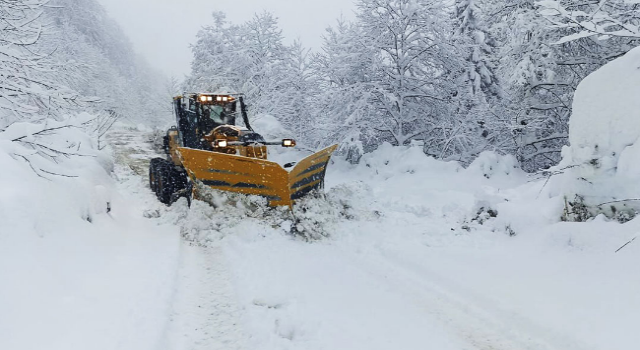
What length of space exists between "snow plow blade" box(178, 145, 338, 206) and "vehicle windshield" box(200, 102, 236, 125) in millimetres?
1787

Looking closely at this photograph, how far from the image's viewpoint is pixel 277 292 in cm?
461

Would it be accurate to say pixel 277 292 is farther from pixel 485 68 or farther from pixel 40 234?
pixel 485 68

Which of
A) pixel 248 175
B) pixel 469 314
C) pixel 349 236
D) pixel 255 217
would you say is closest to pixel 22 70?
pixel 248 175

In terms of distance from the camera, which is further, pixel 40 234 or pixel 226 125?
pixel 226 125

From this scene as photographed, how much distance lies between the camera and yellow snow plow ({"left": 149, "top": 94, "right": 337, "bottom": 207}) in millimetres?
7254

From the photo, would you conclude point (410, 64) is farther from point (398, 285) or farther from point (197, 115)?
point (398, 285)

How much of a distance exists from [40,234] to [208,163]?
10.6ft

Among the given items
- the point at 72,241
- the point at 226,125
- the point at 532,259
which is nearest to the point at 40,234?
the point at 72,241

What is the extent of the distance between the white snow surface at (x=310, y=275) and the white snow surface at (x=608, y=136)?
49 centimetres

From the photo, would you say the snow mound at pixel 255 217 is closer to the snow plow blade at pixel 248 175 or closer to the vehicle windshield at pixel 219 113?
the snow plow blade at pixel 248 175

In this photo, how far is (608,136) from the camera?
5.61m

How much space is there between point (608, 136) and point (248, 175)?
545cm

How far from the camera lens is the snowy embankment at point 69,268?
3.34 meters

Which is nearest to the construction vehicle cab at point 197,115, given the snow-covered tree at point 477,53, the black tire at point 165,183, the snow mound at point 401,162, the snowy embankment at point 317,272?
the black tire at point 165,183
